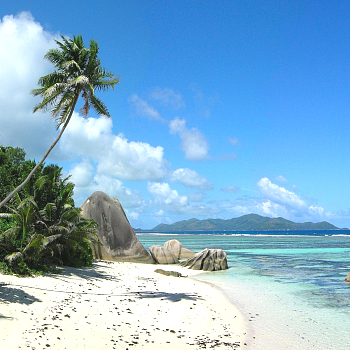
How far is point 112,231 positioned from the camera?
81.8 feet

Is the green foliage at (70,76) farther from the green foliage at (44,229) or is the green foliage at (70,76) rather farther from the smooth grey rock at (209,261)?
the smooth grey rock at (209,261)

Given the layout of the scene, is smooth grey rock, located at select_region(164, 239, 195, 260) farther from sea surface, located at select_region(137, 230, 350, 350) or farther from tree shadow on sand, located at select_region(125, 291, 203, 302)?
tree shadow on sand, located at select_region(125, 291, 203, 302)

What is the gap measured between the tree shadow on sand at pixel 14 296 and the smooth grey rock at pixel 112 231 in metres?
12.9

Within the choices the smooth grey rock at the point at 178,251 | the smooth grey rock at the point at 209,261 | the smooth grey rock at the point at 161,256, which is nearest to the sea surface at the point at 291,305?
the smooth grey rock at the point at 209,261

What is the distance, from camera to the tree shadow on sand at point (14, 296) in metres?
9.77

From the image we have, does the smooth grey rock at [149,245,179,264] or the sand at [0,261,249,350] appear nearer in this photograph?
the sand at [0,261,249,350]

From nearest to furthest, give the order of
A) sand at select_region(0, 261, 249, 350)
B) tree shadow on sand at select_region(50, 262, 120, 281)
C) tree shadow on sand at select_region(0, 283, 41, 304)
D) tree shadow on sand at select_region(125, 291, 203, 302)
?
sand at select_region(0, 261, 249, 350), tree shadow on sand at select_region(0, 283, 41, 304), tree shadow on sand at select_region(125, 291, 203, 302), tree shadow on sand at select_region(50, 262, 120, 281)

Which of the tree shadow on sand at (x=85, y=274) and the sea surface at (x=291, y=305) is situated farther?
the tree shadow on sand at (x=85, y=274)

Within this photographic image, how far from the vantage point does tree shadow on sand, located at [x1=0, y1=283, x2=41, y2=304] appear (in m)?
9.77

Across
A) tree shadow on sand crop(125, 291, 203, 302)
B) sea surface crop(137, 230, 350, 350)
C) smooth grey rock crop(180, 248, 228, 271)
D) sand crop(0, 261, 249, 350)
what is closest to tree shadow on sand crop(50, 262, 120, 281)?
sand crop(0, 261, 249, 350)

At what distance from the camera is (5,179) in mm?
19469

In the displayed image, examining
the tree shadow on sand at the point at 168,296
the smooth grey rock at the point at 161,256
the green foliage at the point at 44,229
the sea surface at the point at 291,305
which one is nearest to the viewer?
the sea surface at the point at 291,305

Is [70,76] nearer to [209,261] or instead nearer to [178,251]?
[209,261]

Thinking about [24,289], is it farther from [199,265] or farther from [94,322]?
[199,265]
